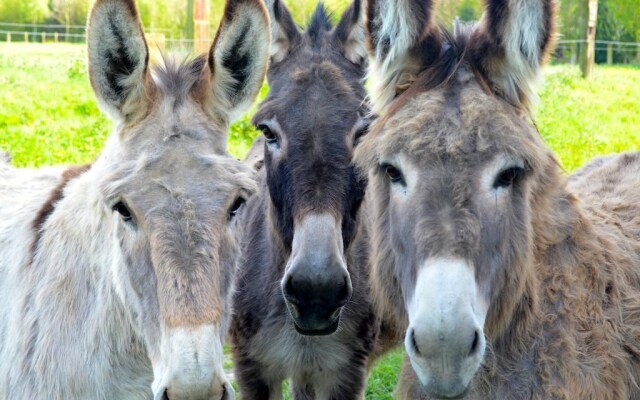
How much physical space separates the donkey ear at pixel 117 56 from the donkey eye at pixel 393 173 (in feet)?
3.73

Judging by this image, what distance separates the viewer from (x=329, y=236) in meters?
3.95

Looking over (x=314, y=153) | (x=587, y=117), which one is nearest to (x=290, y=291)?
(x=314, y=153)

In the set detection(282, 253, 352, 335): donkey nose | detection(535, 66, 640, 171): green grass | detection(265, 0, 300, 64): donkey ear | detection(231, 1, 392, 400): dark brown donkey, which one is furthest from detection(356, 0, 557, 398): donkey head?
detection(535, 66, 640, 171): green grass

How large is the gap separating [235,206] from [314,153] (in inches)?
34.8

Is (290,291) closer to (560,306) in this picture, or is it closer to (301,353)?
(301,353)

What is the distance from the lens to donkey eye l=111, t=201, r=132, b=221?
321 centimetres

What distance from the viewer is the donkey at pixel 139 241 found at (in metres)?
3.04

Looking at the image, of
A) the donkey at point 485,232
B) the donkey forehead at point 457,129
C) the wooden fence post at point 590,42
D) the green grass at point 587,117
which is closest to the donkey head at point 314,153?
the donkey at point 485,232

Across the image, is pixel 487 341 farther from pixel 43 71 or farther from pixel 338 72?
pixel 43 71

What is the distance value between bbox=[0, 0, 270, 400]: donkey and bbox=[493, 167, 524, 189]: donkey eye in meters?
1.02

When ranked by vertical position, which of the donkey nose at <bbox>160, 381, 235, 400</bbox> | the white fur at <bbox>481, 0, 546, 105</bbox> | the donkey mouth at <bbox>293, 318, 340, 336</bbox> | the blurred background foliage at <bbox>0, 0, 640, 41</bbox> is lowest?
the donkey mouth at <bbox>293, 318, 340, 336</bbox>

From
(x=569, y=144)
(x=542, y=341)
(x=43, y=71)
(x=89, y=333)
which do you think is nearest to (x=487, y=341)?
(x=542, y=341)

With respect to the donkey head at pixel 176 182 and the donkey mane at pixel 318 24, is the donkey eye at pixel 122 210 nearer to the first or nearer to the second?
the donkey head at pixel 176 182

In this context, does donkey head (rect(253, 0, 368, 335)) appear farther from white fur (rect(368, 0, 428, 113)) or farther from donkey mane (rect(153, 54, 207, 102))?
donkey mane (rect(153, 54, 207, 102))
